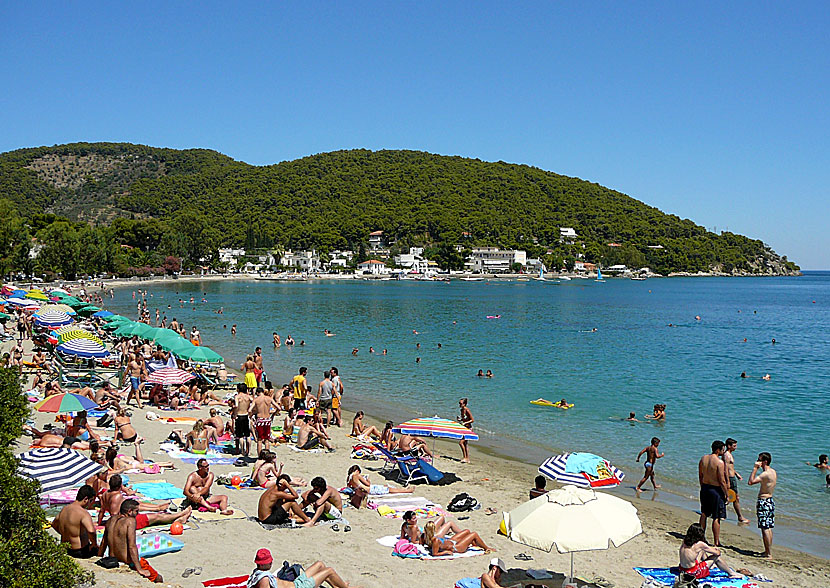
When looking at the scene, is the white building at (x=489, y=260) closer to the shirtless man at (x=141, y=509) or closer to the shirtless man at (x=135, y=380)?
the shirtless man at (x=135, y=380)

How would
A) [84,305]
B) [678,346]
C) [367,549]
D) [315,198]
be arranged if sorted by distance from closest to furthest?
[367,549] → [84,305] → [678,346] → [315,198]

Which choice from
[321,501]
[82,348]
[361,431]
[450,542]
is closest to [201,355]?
[82,348]

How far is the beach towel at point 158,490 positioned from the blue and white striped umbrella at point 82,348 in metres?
8.96

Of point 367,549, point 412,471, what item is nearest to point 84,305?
point 412,471

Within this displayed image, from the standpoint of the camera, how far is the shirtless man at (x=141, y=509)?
24.1 feet

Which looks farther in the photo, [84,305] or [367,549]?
[84,305]

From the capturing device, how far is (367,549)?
307 inches

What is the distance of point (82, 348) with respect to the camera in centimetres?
1722

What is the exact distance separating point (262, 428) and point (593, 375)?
17.0m

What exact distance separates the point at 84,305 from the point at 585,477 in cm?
3203

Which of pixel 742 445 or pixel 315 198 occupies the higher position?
pixel 315 198

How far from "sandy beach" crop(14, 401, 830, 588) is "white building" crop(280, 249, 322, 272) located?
138182 mm

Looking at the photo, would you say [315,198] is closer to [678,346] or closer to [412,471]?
[678,346]

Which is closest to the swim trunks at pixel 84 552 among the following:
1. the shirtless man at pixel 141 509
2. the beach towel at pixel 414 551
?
the shirtless man at pixel 141 509
